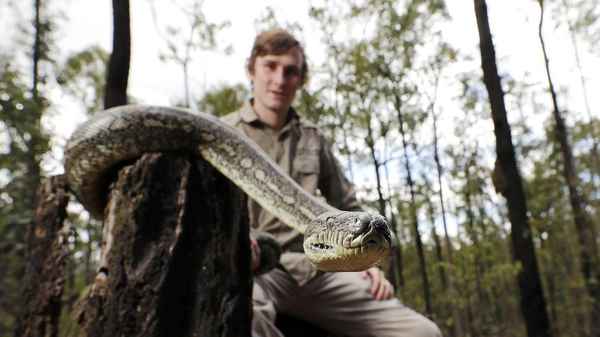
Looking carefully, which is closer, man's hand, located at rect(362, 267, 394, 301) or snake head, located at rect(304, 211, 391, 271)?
snake head, located at rect(304, 211, 391, 271)

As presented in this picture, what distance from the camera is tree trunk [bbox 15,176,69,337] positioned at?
320cm

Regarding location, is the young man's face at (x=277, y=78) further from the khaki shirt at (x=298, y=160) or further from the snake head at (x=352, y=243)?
the snake head at (x=352, y=243)

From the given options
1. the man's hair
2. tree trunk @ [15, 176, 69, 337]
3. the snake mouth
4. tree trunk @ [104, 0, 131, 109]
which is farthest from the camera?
tree trunk @ [104, 0, 131, 109]

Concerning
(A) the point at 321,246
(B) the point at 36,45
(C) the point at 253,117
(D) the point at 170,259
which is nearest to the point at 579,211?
(C) the point at 253,117

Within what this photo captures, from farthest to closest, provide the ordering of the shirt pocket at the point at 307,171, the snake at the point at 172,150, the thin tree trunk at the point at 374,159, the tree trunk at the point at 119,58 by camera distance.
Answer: the thin tree trunk at the point at 374,159 < the tree trunk at the point at 119,58 < the shirt pocket at the point at 307,171 < the snake at the point at 172,150

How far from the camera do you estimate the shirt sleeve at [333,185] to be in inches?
181

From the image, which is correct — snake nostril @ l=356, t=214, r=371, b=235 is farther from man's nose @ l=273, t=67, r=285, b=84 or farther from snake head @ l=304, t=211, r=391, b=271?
man's nose @ l=273, t=67, r=285, b=84

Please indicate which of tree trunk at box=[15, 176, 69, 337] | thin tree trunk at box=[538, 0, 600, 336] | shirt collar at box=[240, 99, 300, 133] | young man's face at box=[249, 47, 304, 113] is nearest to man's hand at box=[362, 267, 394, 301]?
shirt collar at box=[240, 99, 300, 133]

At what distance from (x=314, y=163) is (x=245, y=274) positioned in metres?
1.91

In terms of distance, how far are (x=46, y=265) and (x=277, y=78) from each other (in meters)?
2.53

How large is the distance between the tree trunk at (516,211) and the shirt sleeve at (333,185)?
10.2 ft

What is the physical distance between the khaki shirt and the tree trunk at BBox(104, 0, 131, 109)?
1316mm

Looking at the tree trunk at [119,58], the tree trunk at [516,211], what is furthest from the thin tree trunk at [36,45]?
the tree trunk at [516,211]

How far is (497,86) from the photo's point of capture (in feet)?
20.9
